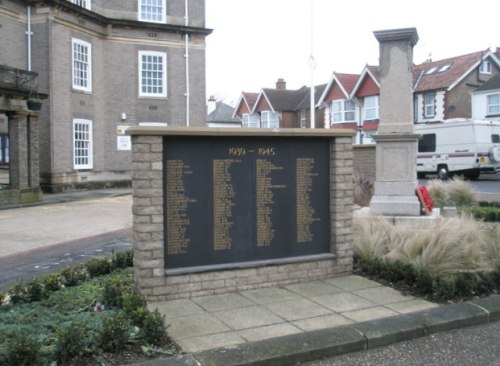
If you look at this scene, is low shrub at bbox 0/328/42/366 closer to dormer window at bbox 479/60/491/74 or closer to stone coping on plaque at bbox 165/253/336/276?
stone coping on plaque at bbox 165/253/336/276

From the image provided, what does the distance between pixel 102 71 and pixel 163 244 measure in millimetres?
23418

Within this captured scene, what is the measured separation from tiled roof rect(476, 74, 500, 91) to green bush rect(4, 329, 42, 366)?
4043 centimetres

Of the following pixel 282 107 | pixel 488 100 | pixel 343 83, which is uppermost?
pixel 343 83

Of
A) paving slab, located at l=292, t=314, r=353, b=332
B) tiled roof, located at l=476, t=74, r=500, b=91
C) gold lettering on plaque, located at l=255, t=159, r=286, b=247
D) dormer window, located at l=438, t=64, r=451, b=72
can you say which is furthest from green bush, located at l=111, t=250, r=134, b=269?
dormer window, located at l=438, t=64, r=451, b=72

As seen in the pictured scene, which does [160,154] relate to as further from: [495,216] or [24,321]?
[495,216]

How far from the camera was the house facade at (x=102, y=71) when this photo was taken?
2347 cm

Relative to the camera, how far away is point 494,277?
631 centimetres

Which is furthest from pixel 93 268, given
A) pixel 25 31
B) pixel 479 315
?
pixel 25 31

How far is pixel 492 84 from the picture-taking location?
3900 centimetres

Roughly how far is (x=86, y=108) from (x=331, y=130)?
70.7ft

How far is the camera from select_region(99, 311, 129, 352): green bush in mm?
4195

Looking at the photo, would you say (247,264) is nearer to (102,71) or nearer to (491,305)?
(491,305)

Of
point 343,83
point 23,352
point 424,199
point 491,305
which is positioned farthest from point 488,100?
point 23,352

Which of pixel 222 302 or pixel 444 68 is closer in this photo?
pixel 222 302
